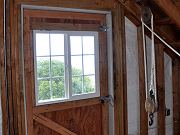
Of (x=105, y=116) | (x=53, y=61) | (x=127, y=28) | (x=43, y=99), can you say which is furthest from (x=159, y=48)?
(x=43, y=99)

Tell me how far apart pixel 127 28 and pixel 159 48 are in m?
0.61

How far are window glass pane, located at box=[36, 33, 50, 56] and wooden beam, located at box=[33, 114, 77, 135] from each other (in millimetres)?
707

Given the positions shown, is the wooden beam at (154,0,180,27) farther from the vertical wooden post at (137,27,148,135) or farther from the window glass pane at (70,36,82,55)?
the window glass pane at (70,36,82,55)

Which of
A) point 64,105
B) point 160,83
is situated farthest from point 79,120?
point 160,83

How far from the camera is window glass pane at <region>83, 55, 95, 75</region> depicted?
10.3ft

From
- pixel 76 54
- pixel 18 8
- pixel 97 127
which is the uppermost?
pixel 18 8

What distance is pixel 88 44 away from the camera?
3.16 m

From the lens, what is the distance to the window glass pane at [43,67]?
283 cm

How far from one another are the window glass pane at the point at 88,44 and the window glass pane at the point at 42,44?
1.62ft

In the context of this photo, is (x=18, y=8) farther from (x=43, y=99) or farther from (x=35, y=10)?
(x=43, y=99)

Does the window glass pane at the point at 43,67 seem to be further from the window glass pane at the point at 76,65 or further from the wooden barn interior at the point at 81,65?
the window glass pane at the point at 76,65

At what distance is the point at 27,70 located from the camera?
8.92 feet

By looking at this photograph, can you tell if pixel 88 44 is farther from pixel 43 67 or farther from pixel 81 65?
pixel 43 67

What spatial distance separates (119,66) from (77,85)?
1.93ft
